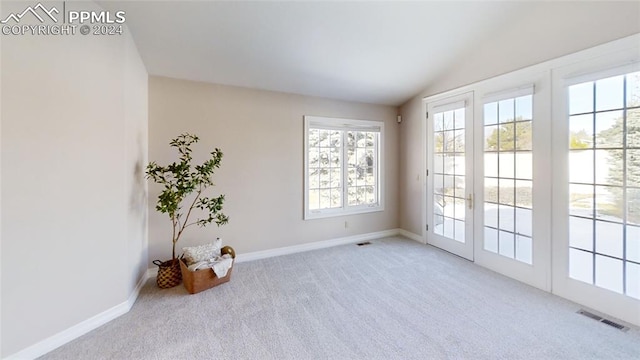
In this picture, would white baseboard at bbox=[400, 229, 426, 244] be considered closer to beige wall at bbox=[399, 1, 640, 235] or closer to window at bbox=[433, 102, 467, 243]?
beige wall at bbox=[399, 1, 640, 235]

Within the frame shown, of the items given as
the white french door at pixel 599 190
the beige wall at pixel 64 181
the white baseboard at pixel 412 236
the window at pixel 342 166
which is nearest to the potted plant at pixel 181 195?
the beige wall at pixel 64 181

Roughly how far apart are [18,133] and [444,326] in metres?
3.35

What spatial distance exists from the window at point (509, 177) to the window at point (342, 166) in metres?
1.72

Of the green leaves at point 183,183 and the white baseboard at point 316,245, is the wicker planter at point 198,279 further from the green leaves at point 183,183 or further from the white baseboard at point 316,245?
the white baseboard at point 316,245

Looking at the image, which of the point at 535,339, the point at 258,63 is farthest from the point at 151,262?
the point at 535,339

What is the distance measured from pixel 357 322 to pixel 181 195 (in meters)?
2.11

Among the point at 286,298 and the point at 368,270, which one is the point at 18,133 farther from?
the point at 368,270

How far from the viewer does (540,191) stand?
2.75 meters

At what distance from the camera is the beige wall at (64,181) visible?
1.69 m

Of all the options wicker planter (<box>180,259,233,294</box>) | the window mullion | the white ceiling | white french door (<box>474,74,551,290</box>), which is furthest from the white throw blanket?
white french door (<box>474,74,551,290</box>)

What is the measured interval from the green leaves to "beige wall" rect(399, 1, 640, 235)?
3178 millimetres

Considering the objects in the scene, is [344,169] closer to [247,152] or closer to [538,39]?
[247,152]

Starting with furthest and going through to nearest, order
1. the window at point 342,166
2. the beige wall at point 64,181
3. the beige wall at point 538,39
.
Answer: the window at point 342,166
the beige wall at point 538,39
the beige wall at point 64,181

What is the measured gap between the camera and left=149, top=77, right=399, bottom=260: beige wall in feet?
10.3
